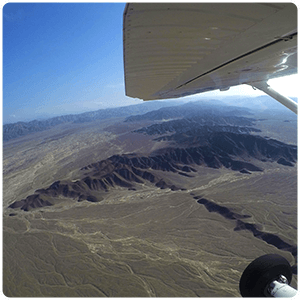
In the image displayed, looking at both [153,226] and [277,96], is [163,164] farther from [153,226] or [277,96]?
[277,96]

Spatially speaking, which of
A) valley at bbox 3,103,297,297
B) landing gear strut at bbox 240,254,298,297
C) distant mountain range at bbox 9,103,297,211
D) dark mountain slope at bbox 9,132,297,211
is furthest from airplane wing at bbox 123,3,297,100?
dark mountain slope at bbox 9,132,297,211

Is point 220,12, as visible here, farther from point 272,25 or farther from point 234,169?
point 234,169

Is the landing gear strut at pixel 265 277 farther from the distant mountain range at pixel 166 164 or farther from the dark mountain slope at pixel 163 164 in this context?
the dark mountain slope at pixel 163 164

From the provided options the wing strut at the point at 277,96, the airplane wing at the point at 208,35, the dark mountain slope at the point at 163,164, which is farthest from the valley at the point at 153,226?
the airplane wing at the point at 208,35

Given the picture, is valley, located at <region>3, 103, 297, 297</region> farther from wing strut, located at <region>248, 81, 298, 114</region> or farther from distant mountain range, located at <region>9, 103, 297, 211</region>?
wing strut, located at <region>248, 81, 298, 114</region>

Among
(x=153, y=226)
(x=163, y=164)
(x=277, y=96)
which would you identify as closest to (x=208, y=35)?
(x=277, y=96)
